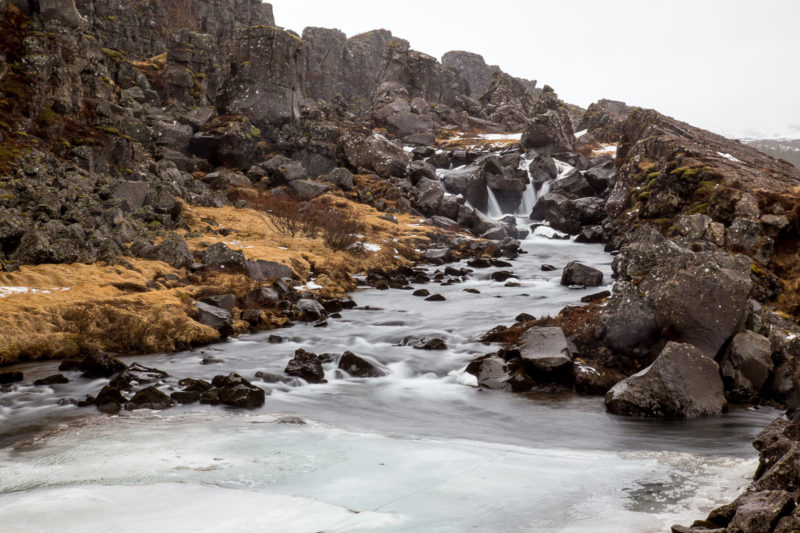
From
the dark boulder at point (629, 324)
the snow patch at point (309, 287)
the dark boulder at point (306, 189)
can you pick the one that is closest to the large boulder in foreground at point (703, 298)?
the dark boulder at point (629, 324)

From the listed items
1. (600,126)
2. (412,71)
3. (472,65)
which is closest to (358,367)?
(600,126)

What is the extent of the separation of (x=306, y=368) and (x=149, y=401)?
4165 millimetres

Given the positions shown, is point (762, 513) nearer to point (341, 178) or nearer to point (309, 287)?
point (309, 287)

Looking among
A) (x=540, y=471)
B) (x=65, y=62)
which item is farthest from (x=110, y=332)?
(x=65, y=62)

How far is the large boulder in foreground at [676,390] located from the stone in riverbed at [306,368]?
728cm

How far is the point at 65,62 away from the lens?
95.6ft

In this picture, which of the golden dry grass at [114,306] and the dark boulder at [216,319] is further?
the dark boulder at [216,319]

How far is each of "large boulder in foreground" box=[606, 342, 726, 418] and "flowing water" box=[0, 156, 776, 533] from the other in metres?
0.42

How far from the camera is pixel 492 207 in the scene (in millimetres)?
51219

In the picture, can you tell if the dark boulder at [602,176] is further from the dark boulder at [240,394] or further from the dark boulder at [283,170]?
the dark boulder at [240,394]

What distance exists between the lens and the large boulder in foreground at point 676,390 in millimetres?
12078

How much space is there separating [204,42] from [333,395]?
56543mm

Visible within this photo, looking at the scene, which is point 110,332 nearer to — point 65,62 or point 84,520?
point 84,520

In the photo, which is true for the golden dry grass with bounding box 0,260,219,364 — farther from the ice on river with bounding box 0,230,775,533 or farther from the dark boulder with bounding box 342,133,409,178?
the dark boulder with bounding box 342,133,409,178
